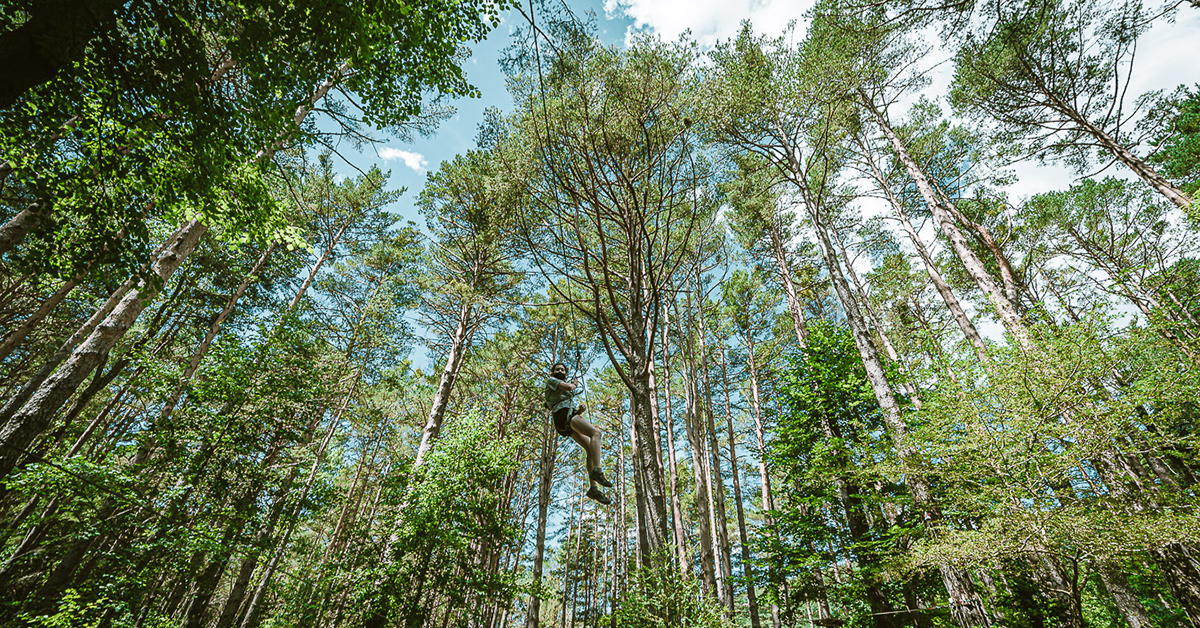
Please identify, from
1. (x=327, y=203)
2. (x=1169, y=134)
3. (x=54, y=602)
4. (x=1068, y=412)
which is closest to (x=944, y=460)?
(x=1068, y=412)

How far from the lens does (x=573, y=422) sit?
4.36m

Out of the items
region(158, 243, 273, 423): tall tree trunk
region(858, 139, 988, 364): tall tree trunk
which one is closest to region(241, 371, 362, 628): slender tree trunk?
region(158, 243, 273, 423): tall tree trunk

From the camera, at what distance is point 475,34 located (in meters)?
5.03

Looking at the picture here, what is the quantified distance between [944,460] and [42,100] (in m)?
8.98

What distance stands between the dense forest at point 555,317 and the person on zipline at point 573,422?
0.62 m

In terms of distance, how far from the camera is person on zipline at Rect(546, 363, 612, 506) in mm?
4211

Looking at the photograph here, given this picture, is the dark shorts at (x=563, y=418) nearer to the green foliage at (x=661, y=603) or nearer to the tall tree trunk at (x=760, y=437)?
the green foliage at (x=661, y=603)

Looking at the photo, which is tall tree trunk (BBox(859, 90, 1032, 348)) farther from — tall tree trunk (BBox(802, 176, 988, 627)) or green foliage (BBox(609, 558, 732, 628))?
green foliage (BBox(609, 558, 732, 628))

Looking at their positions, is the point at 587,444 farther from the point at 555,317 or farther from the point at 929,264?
the point at 929,264

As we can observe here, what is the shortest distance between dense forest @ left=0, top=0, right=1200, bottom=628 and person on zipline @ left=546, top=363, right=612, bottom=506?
0.62m

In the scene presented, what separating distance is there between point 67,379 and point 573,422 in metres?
5.72

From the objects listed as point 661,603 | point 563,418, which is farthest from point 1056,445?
point 563,418

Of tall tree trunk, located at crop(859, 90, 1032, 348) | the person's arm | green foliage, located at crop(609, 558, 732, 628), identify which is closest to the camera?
green foliage, located at crop(609, 558, 732, 628)

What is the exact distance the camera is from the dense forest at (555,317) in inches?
130
